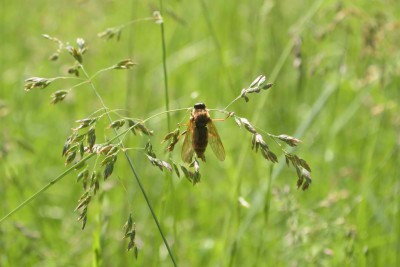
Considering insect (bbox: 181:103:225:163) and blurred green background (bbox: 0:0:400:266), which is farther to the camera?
blurred green background (bbox: 0:0:400:266)

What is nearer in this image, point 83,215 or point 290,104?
point 83,215

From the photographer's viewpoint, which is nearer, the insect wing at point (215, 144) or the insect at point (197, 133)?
the insect at point (197, 133)

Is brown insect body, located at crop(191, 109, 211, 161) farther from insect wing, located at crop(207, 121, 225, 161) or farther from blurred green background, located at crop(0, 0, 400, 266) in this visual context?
blurred green background, located at crop(0, 0, 400, 266)

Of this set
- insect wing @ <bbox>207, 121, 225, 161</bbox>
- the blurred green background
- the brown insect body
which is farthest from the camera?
the blurred green background

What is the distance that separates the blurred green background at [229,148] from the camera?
277cm

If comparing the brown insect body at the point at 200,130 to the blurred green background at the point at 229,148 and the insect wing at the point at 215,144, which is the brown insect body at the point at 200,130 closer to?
the insect wing at the point at 215,144

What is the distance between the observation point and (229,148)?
3.86 meters

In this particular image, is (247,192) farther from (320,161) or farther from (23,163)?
(23,163)

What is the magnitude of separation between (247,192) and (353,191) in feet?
1.86

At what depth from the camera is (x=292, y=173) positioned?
3.99 m

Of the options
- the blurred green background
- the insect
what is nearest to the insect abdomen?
the insect

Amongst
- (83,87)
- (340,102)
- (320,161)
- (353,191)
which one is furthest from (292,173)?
(83,87)

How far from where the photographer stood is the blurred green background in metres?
2.77

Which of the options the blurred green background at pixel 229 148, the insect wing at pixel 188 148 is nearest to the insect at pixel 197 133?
the insect wing at pixel 188 148
